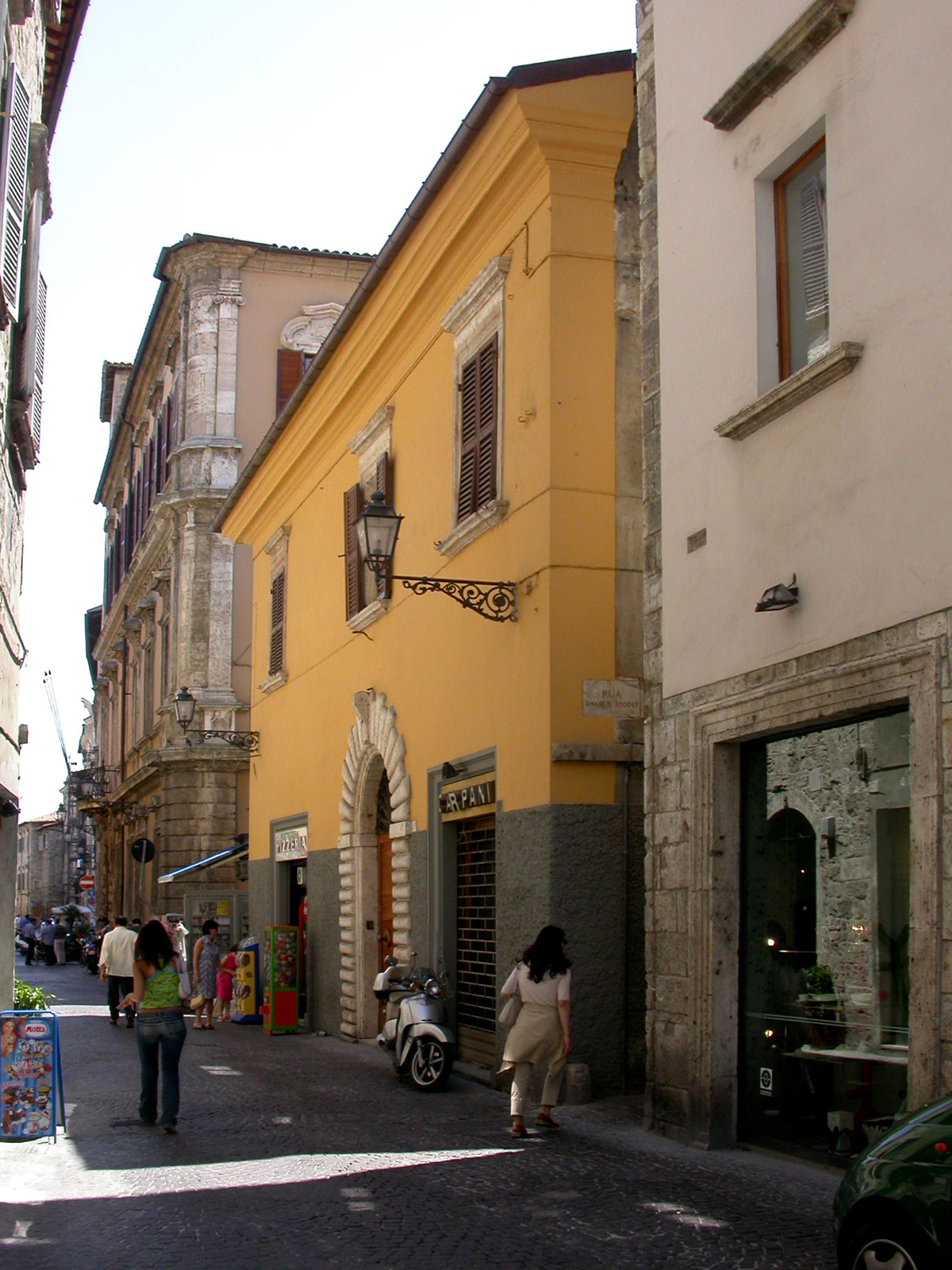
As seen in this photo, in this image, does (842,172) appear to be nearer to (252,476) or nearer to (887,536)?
(887,536)

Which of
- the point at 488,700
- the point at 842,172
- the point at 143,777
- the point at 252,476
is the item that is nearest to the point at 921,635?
the point at 842,172

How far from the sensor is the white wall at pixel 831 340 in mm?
8125

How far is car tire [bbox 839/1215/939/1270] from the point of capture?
17.6 feet

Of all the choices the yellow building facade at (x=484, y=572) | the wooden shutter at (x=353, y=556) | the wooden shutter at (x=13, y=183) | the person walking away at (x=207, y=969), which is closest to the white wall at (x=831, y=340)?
the yellow building facade at (x=484, y=572)

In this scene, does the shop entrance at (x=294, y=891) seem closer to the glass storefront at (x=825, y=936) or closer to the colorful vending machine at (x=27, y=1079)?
the colorful vending machine at (x=27, y=1079)

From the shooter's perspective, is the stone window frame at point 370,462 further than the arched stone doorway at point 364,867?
No

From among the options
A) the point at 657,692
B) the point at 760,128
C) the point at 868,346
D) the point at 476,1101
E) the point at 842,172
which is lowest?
the point at 476,1101

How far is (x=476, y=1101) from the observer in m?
13.0

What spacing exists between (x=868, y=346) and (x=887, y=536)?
3.41 ft

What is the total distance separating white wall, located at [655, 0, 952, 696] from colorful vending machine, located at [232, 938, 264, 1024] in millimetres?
13744

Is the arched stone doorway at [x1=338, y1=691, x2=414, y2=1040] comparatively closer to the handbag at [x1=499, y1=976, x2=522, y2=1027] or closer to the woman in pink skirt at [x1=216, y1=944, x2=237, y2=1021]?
the woman in pink skirt at [x1=216, y1=944, x2=237, y2=1021]

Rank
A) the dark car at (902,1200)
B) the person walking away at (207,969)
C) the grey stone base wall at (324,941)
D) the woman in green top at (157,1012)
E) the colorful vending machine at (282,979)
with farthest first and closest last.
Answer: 1. the person walking away at (207,969)
2. the colorful vending machine at (282,979)
3. the grey stone base wall at (324,941)
4. the woman in green top at (157,1012)
5. the dark car at (902,1200)

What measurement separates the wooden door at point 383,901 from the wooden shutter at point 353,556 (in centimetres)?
267

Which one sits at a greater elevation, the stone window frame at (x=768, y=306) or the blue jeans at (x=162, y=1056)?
the stone window frame at (x=768, y=306)
